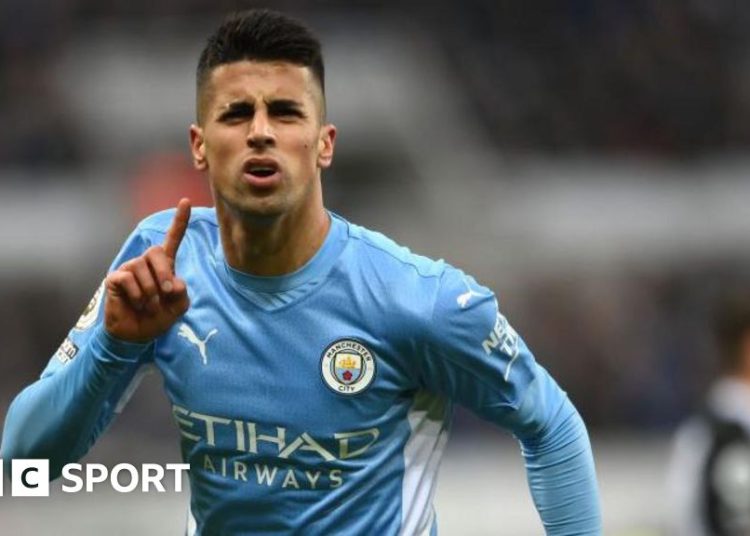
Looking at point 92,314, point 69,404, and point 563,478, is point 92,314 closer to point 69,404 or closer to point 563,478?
point 69,404

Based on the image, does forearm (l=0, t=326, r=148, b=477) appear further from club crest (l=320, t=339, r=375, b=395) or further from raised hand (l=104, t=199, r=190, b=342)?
club crest (l=320, t=339, r=375, b=395)

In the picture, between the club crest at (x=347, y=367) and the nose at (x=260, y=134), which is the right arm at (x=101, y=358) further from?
the club crest at (x=347, y=367)

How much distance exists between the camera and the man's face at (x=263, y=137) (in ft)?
12.7

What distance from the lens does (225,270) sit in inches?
161

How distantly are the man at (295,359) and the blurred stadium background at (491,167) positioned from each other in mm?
7202

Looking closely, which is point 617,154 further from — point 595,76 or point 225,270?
point 225,270

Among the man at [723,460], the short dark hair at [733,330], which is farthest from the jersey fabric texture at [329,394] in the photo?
the short dark hair at [733,330]

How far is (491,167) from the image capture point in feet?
47.9

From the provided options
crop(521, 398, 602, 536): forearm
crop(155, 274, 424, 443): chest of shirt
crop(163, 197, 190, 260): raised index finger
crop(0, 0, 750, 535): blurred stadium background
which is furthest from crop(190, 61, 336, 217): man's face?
crop(0, 0, 750, 535): blurred stadium background

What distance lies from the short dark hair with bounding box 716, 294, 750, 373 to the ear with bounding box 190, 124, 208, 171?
10.8 feet

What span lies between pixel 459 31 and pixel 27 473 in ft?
39.7

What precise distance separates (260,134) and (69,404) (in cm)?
73

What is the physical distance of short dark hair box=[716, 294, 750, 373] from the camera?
6.82 m

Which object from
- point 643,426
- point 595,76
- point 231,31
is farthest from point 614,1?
point 231,31
